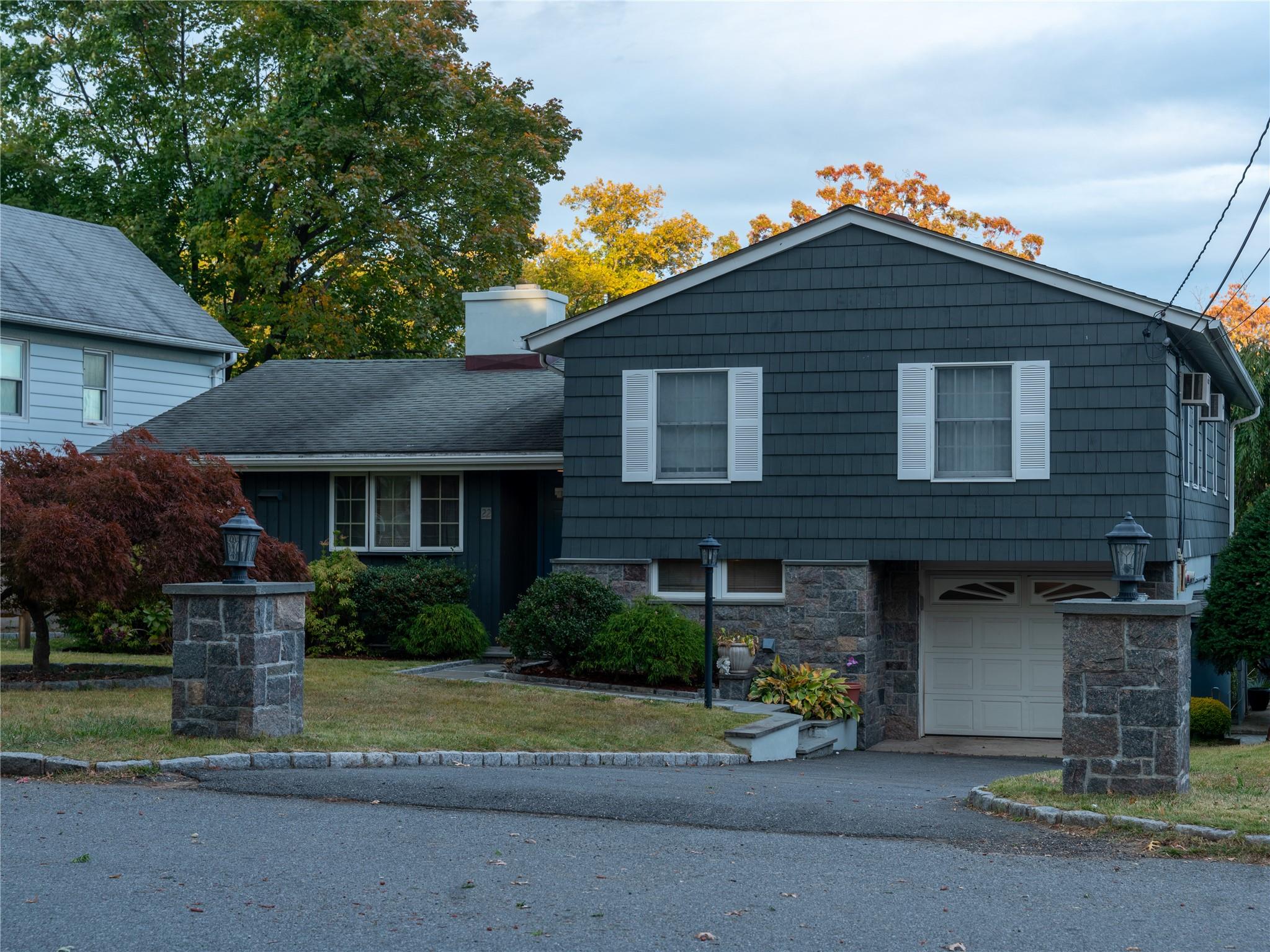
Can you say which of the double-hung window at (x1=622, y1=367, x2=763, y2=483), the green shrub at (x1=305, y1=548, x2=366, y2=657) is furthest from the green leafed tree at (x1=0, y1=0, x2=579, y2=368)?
the double-hung window at (x1=622, y1=367, x2=763, y2=483)

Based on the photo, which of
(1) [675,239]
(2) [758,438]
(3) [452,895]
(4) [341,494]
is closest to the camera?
(3) [452,895]

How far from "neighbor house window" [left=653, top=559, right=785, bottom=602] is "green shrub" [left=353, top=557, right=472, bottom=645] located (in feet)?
9.90

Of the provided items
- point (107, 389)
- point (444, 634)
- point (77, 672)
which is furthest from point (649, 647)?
point (107, 389)

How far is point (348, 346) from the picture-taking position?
2938 centimetres

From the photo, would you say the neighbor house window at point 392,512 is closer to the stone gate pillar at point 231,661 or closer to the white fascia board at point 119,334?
the white fascia board at point 119,334

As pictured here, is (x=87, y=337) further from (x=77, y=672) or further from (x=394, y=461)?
(x=77, y=672)

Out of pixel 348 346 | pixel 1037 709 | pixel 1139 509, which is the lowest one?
pixel 1037 709

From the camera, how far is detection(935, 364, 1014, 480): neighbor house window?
16406 mm

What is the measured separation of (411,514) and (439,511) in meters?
0.40

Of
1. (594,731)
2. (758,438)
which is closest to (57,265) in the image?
(758,438)

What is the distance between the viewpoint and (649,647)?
15867 mm

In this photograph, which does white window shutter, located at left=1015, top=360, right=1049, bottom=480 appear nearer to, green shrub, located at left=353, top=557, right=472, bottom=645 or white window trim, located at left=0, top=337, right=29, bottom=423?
green shrub, located at left=353, top=557, right=472, bottom=645

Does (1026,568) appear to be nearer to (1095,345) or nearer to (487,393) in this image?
(1095,345)

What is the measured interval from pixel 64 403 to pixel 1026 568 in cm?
1542
